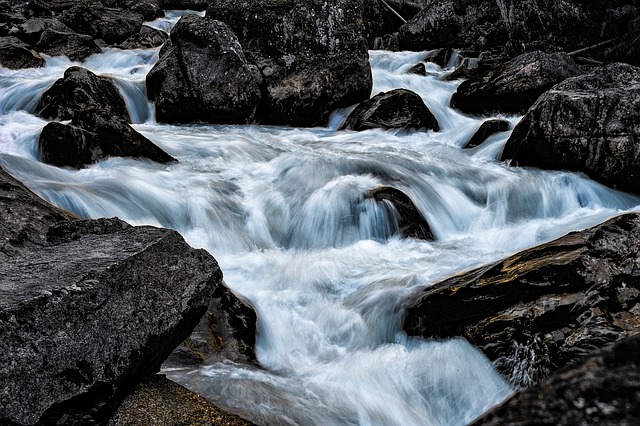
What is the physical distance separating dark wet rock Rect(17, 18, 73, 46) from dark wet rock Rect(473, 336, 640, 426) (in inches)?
707

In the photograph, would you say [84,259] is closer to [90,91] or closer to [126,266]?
[126,266]

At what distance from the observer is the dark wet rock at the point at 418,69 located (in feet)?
49.9

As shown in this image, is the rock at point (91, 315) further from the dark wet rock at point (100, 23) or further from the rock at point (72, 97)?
the dark wet rock at point (100, 23)

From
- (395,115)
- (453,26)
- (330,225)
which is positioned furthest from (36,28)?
(330,225)

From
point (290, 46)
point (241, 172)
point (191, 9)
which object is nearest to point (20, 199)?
point (241, 172)

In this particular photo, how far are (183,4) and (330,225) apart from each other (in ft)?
68.5

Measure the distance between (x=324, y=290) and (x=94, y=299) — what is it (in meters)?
3.06

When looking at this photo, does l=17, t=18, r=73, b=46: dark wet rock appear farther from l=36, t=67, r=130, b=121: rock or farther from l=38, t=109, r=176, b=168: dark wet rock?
l=38, t=109, r=176, b=168: dark wet rock

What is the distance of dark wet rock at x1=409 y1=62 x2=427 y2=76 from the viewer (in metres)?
15.2

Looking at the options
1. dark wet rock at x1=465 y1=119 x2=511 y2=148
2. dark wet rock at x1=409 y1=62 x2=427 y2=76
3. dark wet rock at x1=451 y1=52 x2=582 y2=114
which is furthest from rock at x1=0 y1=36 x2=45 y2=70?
dark wet rock at x1=465 y1=119 x2=511 y2=148

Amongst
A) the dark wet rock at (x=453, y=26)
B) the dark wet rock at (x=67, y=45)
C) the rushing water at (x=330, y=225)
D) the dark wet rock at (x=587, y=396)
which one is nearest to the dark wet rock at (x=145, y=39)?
the dark wet rock at (x=67, y=45)

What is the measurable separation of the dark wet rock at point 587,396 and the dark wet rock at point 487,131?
9.31 meters

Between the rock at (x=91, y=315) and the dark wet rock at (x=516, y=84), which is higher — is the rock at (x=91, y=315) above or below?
below

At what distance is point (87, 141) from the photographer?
25.8 ft
